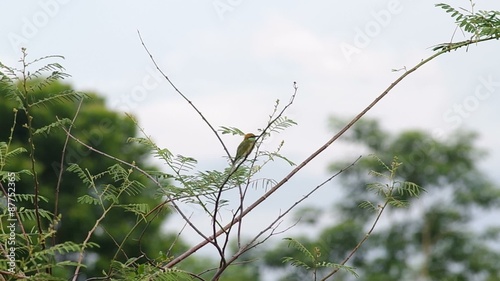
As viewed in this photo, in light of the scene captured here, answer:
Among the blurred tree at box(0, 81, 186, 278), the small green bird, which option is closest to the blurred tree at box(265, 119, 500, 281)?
the blurred tree at box(0, 81, 186, 278)

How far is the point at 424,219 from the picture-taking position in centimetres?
2580

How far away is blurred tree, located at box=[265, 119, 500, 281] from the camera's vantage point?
982 inches

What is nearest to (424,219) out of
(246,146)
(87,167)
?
(87,167)

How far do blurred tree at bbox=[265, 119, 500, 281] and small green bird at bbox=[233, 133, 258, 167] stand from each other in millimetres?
22263

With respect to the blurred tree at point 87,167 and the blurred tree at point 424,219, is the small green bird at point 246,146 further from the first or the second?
the blurred tree at point 424,219

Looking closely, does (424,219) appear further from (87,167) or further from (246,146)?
(246,146)

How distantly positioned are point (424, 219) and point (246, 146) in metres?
24.6

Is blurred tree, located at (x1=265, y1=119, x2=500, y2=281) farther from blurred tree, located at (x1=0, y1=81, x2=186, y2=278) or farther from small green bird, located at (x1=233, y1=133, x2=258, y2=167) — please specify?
small green bird, located at (x1=233, y1=133, x2=258, y2=167)

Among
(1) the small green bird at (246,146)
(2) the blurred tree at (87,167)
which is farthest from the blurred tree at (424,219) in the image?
(1) the small green bird at (246,146)

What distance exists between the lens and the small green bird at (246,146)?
6.46 ft

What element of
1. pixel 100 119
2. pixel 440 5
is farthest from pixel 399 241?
pixel 440 5

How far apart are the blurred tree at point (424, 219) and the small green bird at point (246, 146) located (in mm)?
22263

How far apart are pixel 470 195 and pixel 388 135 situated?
3.23 meters

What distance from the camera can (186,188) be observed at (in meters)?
2.02
